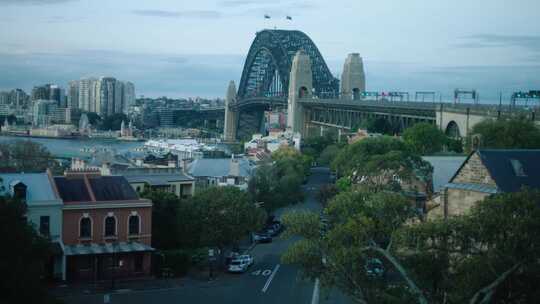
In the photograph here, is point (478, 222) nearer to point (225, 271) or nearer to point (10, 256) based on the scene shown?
point (10, 256)

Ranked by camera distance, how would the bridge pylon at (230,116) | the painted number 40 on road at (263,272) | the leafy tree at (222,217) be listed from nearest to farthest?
the painted number 40 on road at (263,272), the leafy tree at (222,217), the bridge pylon at (230,116)

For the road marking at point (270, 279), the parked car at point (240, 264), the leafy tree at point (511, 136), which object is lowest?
the road marking at point (270, 279)

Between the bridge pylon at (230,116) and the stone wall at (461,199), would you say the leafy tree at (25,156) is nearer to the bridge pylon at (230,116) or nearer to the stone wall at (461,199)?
the stone wall at (461,199)

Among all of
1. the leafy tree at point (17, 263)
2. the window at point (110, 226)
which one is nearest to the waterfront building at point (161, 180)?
the window at point (110, 226)

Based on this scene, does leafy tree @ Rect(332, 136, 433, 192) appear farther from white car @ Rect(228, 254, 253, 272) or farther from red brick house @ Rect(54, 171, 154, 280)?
red brick house @ Rect(54, 171, 154, 280)

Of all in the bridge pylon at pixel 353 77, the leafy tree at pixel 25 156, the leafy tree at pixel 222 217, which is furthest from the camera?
the bridge pylon at pixel 353 77

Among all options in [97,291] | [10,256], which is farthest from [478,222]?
[97,291]
